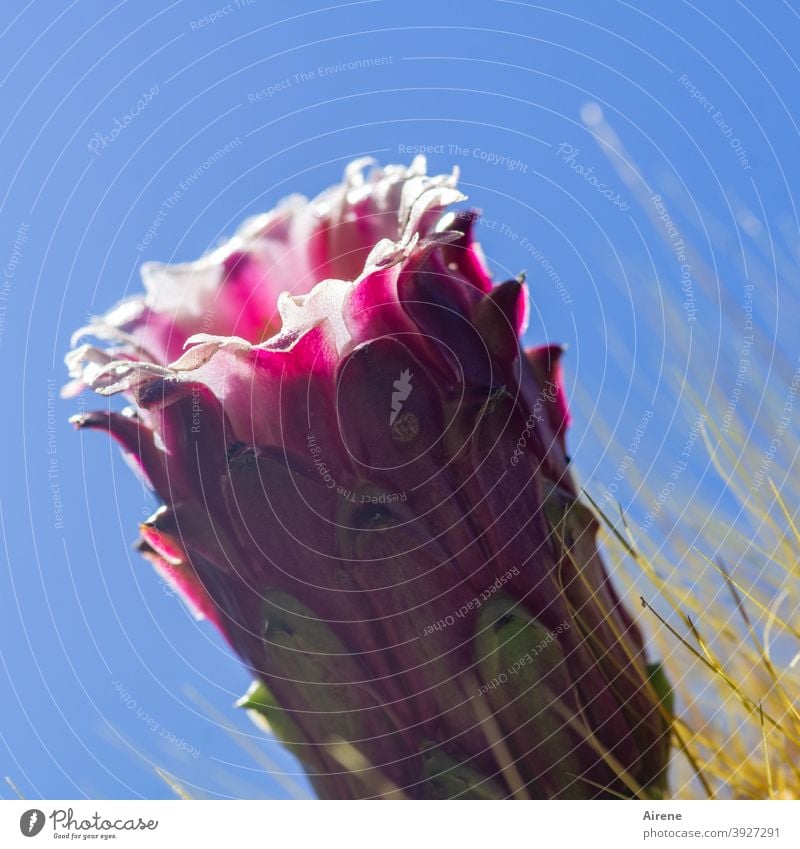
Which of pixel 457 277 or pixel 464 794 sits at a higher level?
pixel 457 277

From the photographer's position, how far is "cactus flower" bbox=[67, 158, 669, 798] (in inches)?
17.6

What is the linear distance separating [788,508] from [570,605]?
→ 0.85 feet

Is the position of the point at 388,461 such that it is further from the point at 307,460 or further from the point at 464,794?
the point at 464,794

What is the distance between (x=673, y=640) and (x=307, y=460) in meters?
0.31

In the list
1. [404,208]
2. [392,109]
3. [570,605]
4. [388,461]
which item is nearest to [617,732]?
[570,605]

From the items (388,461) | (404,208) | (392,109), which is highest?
(392,109)

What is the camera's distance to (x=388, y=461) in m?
0.45

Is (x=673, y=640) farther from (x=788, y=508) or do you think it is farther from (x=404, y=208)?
(x=404, y=208)

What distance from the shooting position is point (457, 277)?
1.53ft

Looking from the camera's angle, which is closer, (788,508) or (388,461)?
(388,461)

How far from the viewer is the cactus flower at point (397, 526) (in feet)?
1.47

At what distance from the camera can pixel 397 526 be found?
1.45 ft
